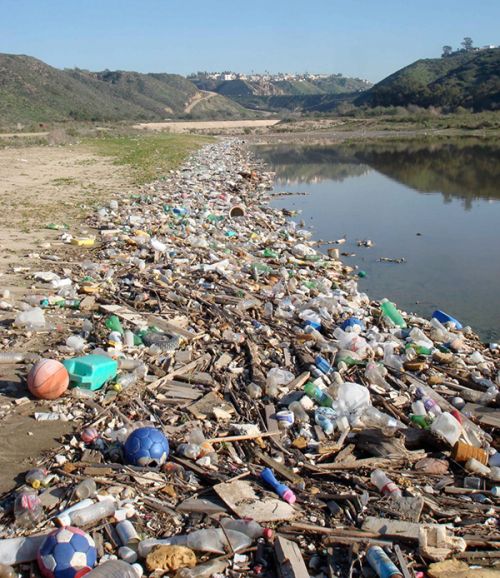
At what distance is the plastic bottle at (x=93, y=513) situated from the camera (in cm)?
290

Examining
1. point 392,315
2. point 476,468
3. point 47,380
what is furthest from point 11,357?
point 392,315

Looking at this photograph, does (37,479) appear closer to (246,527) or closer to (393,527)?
(246,527)

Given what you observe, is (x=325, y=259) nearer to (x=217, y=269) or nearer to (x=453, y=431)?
(x=217, y=269)

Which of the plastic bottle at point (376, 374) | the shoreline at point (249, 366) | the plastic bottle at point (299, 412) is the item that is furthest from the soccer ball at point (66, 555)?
the plastic bottle at point (376, 374)

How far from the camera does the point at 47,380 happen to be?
157 inches

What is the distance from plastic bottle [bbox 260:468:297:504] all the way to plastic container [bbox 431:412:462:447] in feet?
4.28

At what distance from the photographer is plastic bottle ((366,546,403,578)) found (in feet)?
8.70

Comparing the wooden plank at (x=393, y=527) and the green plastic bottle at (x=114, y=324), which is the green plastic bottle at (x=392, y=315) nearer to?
the green plastic bottle at (x=114, y=324)

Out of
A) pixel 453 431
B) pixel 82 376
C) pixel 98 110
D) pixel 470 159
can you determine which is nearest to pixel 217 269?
pixel 82 376

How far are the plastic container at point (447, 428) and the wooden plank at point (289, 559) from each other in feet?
5.25

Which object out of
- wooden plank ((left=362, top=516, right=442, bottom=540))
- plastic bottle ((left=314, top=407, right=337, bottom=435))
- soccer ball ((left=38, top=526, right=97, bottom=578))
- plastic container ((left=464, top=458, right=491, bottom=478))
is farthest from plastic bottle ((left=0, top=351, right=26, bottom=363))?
plastic container ((left=464, top=458, right=491, bottom=478))

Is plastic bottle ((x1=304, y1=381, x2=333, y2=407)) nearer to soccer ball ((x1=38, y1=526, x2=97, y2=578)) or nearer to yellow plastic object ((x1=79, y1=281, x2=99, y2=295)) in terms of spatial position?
soccer ball ((x1=38, y1=526, x2=97, y2=578))

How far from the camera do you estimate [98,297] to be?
20.6ft

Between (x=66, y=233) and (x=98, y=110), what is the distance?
73093 mm
